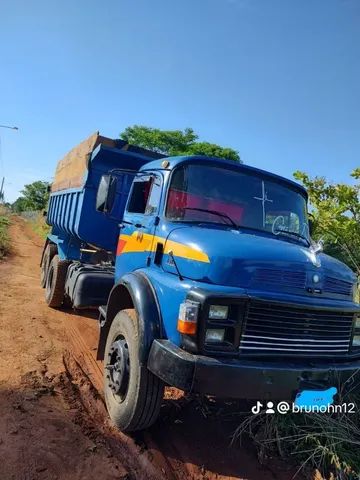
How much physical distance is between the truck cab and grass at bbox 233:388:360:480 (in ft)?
1.35

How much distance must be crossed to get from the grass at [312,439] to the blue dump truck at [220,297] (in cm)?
41

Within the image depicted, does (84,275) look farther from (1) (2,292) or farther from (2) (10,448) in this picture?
(1) (2,292)

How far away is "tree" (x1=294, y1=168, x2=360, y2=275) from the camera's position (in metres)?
7.61

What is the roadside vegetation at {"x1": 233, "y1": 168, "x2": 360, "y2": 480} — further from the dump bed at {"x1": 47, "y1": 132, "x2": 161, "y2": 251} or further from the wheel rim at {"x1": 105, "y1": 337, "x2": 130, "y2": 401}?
the dump bed at {"x1": 47, "y1": 132, "x2": 161, "y2": 251}

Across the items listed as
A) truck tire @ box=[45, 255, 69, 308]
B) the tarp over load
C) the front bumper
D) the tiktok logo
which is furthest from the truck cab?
truck tire @ box=[45, 255, 69, 308]

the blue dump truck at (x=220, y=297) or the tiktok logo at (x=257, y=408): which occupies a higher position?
the blue dump truck at (x=220, y=297)

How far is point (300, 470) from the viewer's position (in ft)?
11.3

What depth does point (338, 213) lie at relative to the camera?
25.3 ft

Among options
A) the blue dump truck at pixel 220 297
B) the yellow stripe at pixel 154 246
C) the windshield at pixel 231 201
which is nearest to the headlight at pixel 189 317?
the blue dump truck at pixel 220 297

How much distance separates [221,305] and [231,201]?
1505mm

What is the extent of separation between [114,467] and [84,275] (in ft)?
9.79

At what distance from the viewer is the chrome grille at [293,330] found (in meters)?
3.09

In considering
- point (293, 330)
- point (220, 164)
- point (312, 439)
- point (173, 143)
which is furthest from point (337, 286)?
point (173, 143)

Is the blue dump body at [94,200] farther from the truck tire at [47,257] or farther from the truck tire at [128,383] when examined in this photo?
the truck tire at [128,383]
